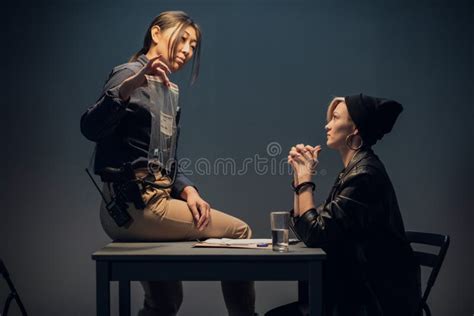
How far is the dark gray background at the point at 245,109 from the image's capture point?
12.4 ft

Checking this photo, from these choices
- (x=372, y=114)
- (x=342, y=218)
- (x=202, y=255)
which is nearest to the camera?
(x=202, y=255)

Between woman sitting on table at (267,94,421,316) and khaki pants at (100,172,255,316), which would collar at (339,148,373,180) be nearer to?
woman sitting on table at (267,94,421,316)

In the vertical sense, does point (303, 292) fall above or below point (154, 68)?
below

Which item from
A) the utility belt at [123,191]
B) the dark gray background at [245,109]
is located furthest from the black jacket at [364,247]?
the dark gray background at [245,109]

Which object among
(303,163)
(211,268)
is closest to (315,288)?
(211,268)

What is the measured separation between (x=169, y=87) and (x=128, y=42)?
156 cm

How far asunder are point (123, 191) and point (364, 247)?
84 centimetres

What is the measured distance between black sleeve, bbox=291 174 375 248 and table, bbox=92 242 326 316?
0.59ft

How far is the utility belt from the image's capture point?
2146 mm

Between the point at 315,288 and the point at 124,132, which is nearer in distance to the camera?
the point at 315,288

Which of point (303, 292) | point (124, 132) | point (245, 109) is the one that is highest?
point (245, 109)

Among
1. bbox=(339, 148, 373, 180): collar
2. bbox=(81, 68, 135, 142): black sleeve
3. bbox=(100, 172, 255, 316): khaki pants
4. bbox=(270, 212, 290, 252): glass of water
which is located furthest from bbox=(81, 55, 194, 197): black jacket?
bbox=(339, 148, 373, 180): collar

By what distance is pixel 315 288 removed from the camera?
1.90 meters

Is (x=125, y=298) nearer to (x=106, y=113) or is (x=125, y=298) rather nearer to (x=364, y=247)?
(x=106, y=113)
